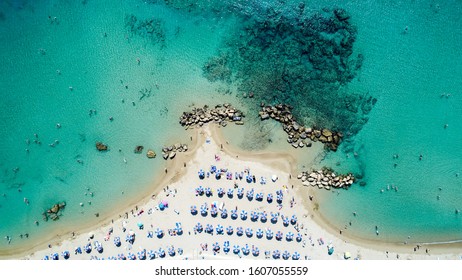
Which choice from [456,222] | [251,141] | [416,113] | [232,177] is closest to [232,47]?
[251,141]

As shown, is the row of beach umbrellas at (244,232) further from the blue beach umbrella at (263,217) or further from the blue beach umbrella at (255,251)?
the blue beach umbrella at (255,251)

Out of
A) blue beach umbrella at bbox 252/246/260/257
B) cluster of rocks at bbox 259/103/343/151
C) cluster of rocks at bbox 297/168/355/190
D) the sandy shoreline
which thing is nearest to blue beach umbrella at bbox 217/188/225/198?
the sandy shoreline

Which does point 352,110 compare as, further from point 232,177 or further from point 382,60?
A: point 232,177

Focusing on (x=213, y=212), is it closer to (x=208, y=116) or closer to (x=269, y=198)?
(x=269, y=198)

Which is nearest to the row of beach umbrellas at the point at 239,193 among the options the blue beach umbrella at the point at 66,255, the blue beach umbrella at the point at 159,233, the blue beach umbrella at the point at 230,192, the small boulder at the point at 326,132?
the blue beach umbrella at the point at 230,192

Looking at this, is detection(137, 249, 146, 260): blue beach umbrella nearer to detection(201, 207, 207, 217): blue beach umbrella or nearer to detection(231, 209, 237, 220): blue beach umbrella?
detection(201, 207, 207, 217): blue beach umbrella

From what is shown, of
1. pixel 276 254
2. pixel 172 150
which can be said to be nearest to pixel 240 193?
pixel 276 254
